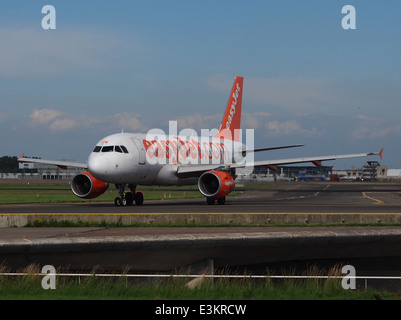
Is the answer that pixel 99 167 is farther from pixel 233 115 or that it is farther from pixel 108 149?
pixel 233 115

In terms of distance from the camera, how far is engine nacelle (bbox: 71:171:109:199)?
36781mm

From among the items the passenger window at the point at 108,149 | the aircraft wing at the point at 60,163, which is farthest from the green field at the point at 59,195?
the passenger window at the point at 108,149

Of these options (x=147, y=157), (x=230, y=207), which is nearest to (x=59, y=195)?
(x=147, y=157)

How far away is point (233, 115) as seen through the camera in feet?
164

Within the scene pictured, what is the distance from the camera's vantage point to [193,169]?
38250 mm

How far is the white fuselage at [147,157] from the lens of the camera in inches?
1346

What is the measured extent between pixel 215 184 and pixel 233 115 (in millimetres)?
14004

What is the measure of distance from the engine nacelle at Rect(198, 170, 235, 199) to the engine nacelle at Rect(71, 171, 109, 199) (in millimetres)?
5402

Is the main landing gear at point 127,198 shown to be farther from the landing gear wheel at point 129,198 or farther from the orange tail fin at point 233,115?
the orange tail fin at point 233,115

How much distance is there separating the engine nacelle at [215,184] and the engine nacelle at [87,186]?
5.40 m
